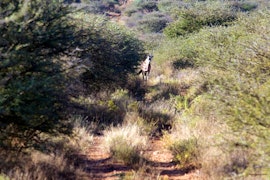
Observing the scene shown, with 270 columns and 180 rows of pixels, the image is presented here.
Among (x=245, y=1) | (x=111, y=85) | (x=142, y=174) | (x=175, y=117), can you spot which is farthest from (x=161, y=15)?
(x=142, y=174)

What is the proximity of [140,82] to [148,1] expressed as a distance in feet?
137

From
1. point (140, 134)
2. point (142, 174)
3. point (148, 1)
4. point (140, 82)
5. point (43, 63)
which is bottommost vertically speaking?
point (148, 1)

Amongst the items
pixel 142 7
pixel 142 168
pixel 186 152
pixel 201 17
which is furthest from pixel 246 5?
pixel 142 168

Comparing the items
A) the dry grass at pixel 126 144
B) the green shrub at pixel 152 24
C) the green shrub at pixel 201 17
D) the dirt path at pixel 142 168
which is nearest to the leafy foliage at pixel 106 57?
the dry grass at pixel 126 144

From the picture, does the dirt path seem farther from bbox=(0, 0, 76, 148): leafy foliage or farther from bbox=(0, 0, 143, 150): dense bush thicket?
bbox=(0, 0, 76, 148): leafy foliage

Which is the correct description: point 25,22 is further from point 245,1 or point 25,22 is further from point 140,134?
point 245,1

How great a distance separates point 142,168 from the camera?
7.35m

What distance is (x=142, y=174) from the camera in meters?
7.15

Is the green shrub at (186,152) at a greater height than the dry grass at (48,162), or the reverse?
the dry grass at (48,162)

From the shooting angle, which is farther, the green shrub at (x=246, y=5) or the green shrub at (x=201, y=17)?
the green shrub at (x=246, y=5)

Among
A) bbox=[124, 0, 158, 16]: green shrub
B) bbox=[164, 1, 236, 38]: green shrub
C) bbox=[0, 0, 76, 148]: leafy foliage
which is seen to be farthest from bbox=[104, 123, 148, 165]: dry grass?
bbox=[124, 0, 158, 16]: green shrub

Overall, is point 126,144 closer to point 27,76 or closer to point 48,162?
point 48,162

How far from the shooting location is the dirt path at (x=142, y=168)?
7250mm

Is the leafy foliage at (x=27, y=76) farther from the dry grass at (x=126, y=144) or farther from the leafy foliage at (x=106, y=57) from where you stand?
the leafy foliage at (x=106, y=57)
